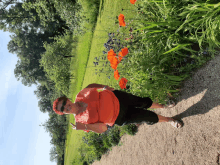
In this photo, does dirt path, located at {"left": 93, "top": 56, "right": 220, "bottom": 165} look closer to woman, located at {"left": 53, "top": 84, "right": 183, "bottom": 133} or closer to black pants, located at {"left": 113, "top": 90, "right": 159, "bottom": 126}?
woman, located at {"left": 53, "top": 84, "right": 183, "bottom": 133}

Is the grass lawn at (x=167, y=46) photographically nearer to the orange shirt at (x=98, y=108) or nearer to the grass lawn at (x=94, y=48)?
the orange shirt at (x=98, y=108)

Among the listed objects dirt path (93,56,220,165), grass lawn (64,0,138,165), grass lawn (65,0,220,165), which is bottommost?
dirt path (93,56,220,165)

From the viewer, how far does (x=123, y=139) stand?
16.1 feet

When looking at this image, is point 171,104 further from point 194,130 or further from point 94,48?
point 94,48

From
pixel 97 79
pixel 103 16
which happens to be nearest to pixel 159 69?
→ pixel 97 79

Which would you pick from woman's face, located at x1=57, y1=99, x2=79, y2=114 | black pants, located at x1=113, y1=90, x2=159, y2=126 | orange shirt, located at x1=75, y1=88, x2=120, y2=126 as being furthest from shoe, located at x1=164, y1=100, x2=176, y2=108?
woman's face, located at x1=57, y1=99, x2=79, y2=114

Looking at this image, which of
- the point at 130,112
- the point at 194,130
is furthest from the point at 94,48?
the point at 194,130

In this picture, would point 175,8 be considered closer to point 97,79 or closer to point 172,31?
point 172,31

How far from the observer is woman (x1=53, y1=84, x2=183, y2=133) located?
2.23 m

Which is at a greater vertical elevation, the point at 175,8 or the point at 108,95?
the point at 175,8

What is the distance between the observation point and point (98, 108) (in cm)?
239

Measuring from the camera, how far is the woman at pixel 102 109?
2.23 meters

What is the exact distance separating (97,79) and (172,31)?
567 cm

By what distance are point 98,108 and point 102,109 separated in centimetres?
7
